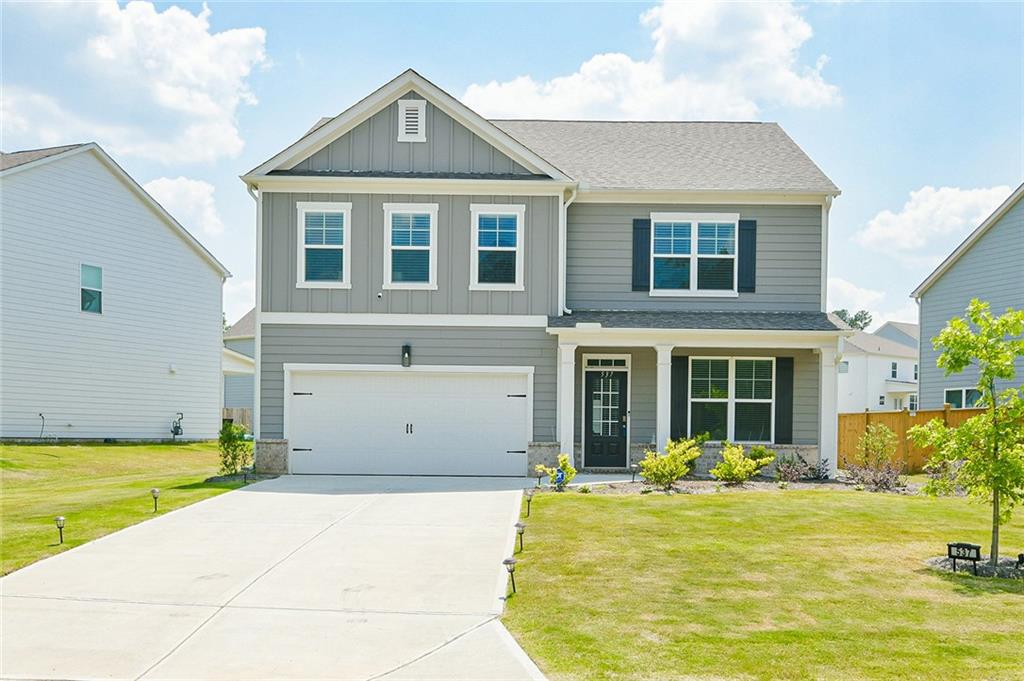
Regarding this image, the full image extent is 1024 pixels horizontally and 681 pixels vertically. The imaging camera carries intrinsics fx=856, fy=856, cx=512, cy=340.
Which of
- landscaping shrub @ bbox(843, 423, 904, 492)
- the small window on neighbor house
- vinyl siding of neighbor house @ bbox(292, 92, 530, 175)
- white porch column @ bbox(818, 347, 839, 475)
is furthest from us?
the small window on neighbor house

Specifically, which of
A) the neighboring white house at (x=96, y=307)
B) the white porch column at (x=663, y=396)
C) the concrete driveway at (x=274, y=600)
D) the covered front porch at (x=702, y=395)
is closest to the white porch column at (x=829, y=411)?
the covered front porch at (x=702, y=395)

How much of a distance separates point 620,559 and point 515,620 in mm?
2082

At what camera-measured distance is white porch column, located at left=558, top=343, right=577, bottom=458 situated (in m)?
16.8

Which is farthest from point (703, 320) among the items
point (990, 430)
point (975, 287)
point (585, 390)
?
point (975, 287)

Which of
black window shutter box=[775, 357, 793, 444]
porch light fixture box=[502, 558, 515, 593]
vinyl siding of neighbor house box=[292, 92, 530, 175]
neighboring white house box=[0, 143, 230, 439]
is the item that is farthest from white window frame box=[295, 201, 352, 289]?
porch light fixture box=[502, 558, 515, 593]

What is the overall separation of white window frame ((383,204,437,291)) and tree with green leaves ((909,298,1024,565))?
10.0 meters

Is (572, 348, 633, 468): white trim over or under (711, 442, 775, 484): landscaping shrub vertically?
over

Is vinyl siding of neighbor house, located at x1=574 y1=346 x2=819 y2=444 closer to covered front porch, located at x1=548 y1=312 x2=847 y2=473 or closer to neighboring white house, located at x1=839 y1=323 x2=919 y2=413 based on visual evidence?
covered front porch, located at x1=548 y1=312 x2=847 y2=473

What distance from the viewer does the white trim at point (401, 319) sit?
56.3ft

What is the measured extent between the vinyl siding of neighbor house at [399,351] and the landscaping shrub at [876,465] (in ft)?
19.8

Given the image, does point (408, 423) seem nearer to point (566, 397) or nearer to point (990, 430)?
point (566, 397)

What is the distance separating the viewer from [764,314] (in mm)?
17781

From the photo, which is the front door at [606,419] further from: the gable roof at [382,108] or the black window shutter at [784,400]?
the gable roof at [382,108]

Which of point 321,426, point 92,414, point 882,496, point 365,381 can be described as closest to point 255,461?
point 321,426
